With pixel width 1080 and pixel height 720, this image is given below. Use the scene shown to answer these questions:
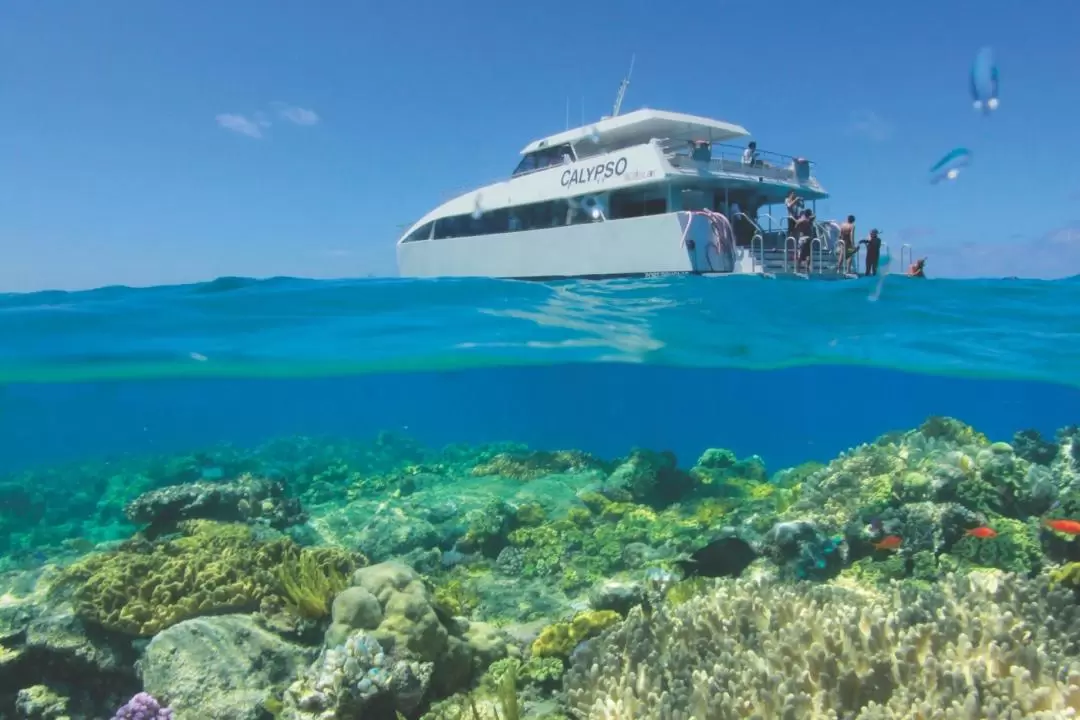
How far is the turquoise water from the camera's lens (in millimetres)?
17203

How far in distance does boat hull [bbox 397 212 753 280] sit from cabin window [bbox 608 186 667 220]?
33.1 inches

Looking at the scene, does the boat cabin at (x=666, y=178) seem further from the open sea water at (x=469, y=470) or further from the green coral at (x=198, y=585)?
the green coral at (x=198, y=585)

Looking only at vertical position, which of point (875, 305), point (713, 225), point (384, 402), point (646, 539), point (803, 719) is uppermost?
point (713, 225)

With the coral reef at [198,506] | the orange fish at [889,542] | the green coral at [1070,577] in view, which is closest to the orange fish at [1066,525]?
the green coral at [1070,577]

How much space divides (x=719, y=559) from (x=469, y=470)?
38.7ft

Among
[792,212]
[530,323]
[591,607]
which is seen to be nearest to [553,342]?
[530,323]

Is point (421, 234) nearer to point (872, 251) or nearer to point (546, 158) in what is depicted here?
point (546, 158)

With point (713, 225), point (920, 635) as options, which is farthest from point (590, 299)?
point (920, 635)

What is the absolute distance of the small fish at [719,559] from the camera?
8.15 m

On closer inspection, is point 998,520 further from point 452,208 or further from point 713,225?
point 452,208

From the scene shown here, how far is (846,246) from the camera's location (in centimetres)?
1892

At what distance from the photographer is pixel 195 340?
19938 mm

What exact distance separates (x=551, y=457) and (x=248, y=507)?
933 cm

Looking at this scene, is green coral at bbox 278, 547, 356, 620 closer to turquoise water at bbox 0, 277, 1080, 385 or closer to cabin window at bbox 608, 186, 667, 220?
turquoise water at bbox 0, 277, 1080, 385
